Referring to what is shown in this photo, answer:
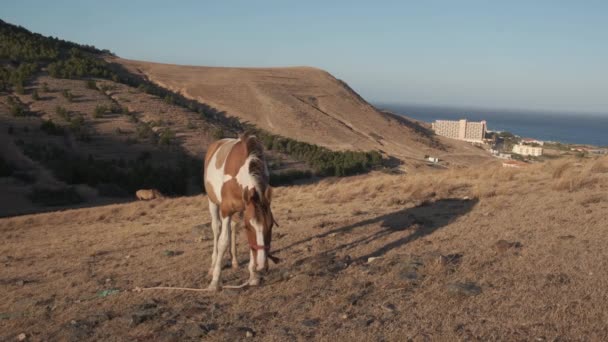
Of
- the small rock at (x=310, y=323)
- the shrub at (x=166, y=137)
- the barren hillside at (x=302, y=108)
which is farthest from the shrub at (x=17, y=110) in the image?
the small rock at (x=310, y=323)

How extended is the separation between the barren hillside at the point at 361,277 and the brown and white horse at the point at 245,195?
1.57 feet

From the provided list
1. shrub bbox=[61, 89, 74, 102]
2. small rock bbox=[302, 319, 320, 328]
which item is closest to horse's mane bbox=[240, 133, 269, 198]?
small rock bbox=[302, 319, 320, 328]

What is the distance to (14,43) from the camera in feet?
186

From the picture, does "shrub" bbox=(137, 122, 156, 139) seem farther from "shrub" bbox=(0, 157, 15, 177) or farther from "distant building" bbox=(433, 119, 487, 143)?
"distant building" bbox=(433, 119, 487, 143)

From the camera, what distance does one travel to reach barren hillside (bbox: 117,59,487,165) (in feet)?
186

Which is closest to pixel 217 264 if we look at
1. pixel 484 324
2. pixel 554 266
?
pixel 484 324

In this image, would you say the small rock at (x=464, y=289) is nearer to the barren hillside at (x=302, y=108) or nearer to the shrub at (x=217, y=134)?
the shrub at (x=217, y=134)

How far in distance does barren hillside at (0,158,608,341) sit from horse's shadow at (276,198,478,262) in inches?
1.5

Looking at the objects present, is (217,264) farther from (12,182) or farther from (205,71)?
(205,71)

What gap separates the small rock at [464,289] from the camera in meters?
6.13

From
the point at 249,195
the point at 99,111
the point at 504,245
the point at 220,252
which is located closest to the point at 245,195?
the point at 249,195

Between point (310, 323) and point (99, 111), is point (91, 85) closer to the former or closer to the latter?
point (99, 111)

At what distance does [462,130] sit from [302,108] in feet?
108

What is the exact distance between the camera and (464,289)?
245 inches
